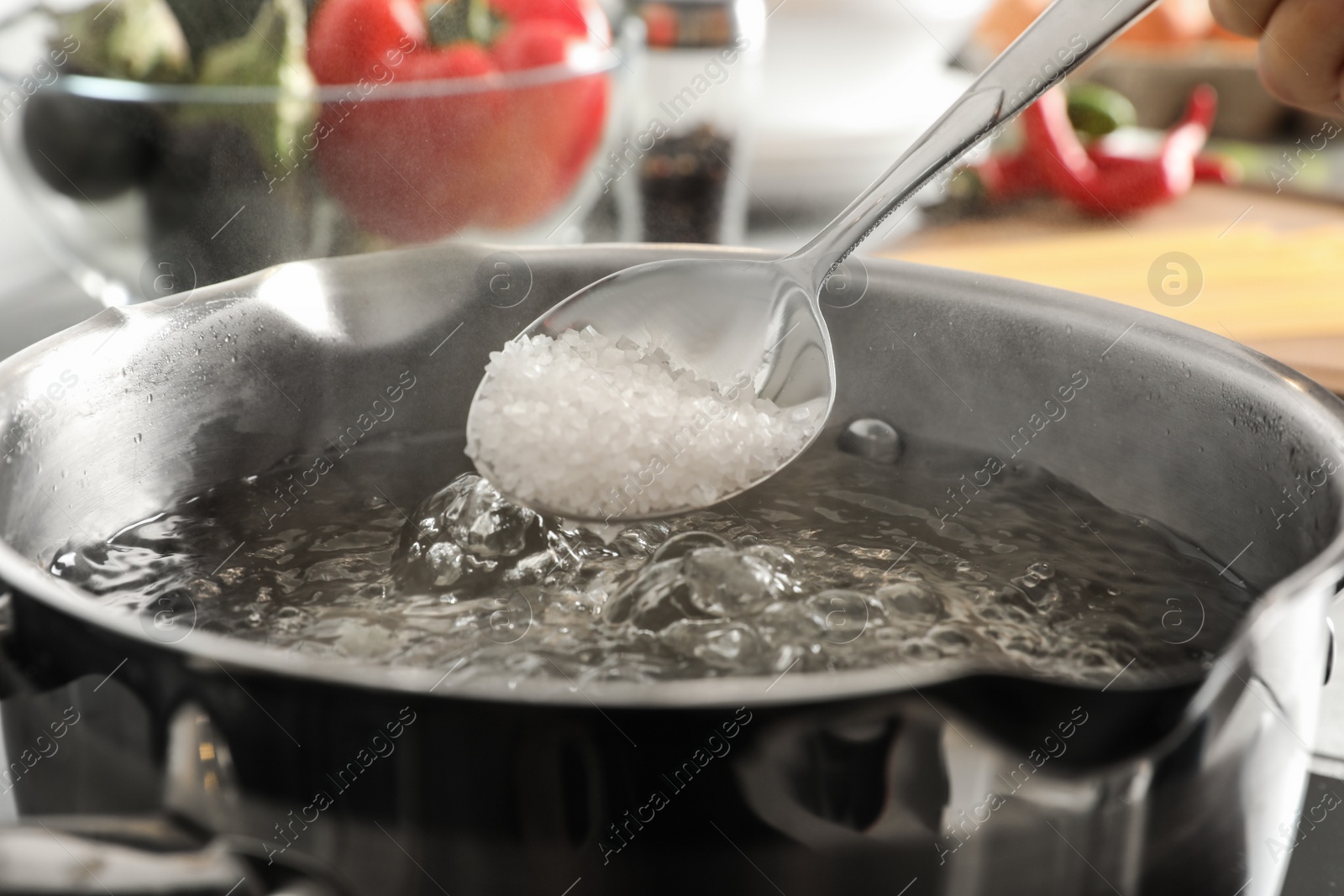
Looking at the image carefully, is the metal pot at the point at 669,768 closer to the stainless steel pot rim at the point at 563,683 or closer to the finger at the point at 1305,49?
the stainless steel pot rim at the point at 563,683

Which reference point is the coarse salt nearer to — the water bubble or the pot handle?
the water bubble

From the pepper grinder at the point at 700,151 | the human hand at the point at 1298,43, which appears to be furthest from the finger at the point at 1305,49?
the pepper grinder at the point at 700,151

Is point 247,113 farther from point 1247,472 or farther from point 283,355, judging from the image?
point 1247,472

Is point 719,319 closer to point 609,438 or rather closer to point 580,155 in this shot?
point 609,438

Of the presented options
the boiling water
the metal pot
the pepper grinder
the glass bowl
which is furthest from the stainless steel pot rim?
the pepper grinder

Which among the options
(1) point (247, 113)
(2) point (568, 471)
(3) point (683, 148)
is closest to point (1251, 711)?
(2) point (568, 471)

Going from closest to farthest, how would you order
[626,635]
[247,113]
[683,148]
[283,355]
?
[626,635] < [283,355] < [247,113] < [683,148]
